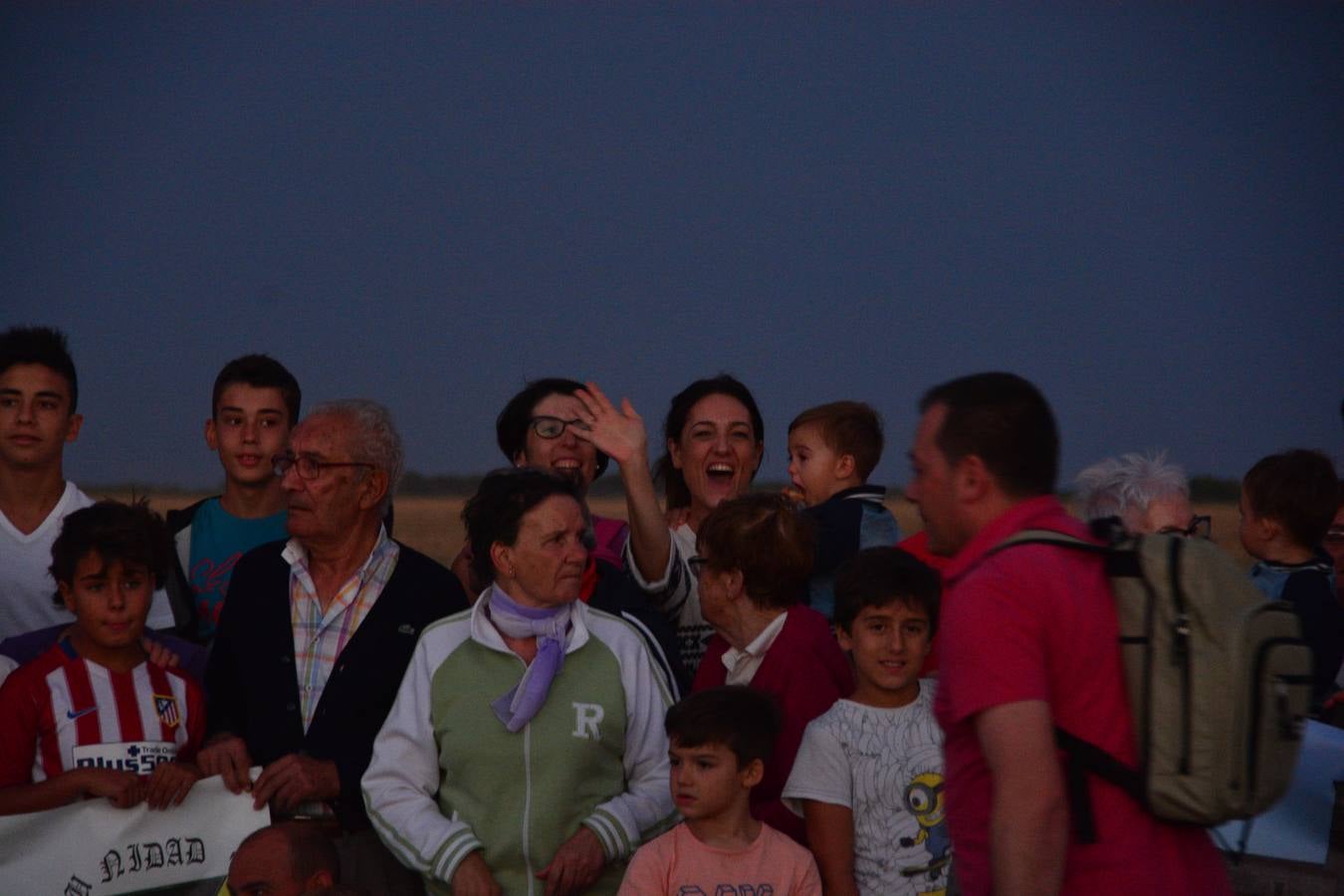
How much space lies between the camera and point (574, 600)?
14.5ft

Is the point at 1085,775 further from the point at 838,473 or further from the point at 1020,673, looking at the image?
the point at 838,473

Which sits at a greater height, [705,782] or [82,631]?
[82,631]

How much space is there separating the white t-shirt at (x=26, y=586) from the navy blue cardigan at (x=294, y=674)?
0.49 m

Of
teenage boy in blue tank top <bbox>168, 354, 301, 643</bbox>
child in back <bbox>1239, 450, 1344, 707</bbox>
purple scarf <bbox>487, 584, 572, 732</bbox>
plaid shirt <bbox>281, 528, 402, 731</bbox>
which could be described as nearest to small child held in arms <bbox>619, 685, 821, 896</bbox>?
purple scarf <bbox>487, 584, 572, 732</bbox>

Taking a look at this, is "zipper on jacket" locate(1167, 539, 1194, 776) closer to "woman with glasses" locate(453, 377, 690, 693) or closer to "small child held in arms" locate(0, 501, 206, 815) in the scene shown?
"woman with glasses" locate(453, 377, 690, 693)

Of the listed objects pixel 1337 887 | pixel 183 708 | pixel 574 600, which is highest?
pixel 574 600

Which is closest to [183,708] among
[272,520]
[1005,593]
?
[272,520]

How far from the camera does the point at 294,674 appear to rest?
4.66 m

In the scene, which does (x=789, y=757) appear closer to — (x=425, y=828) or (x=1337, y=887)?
(x=425, y=828)

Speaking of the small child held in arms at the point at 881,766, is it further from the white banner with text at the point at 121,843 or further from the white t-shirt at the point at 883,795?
the white banner with text at the point at 121,843

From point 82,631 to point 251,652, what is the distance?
525mm

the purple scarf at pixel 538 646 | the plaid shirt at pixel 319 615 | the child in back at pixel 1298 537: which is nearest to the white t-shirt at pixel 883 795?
the purple scarf at pixel 538 646

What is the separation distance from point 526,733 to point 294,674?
0.91 meters

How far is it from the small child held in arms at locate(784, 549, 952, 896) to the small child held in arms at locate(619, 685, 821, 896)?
0.12 metres
